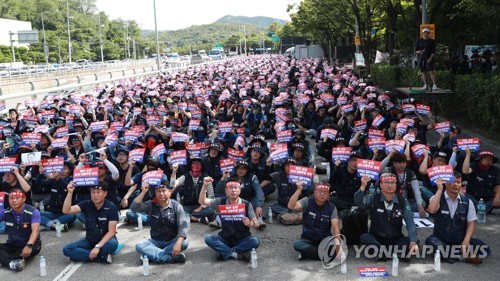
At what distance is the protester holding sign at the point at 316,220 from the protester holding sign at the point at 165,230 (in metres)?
1.54

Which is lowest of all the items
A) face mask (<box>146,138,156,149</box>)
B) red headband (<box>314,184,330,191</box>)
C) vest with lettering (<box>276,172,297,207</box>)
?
vest with lettering (<box>276,172,297,207</box>)

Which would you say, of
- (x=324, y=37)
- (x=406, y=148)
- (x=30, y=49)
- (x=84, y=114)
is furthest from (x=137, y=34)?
(x=406, y=148)

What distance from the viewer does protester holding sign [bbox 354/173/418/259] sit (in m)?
6.88

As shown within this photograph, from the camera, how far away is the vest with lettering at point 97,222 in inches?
288

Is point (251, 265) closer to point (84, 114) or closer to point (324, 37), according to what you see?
point (84, 114)

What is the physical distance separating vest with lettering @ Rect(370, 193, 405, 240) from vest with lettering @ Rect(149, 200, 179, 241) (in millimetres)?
2684

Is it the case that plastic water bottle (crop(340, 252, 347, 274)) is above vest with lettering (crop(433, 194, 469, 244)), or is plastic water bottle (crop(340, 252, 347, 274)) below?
below

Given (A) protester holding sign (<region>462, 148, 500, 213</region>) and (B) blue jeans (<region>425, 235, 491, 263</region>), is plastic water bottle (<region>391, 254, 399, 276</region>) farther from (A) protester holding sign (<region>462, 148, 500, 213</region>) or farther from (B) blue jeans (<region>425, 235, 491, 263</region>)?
(A) protester holding sign (<region>462, 148, 500, 213</region>)

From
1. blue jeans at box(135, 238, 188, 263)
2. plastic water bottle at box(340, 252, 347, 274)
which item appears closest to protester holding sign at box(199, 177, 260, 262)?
blue jeans at box(135, 238, 188, 263)

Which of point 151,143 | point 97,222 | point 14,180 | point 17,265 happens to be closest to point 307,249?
point 97,222

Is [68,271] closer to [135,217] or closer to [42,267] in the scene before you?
[42,267]

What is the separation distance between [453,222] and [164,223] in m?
3.85

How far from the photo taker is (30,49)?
76.8 metres

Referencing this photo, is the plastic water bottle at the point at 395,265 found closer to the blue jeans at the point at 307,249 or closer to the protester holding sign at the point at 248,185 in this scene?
the blue jeans at the point at 307,249
